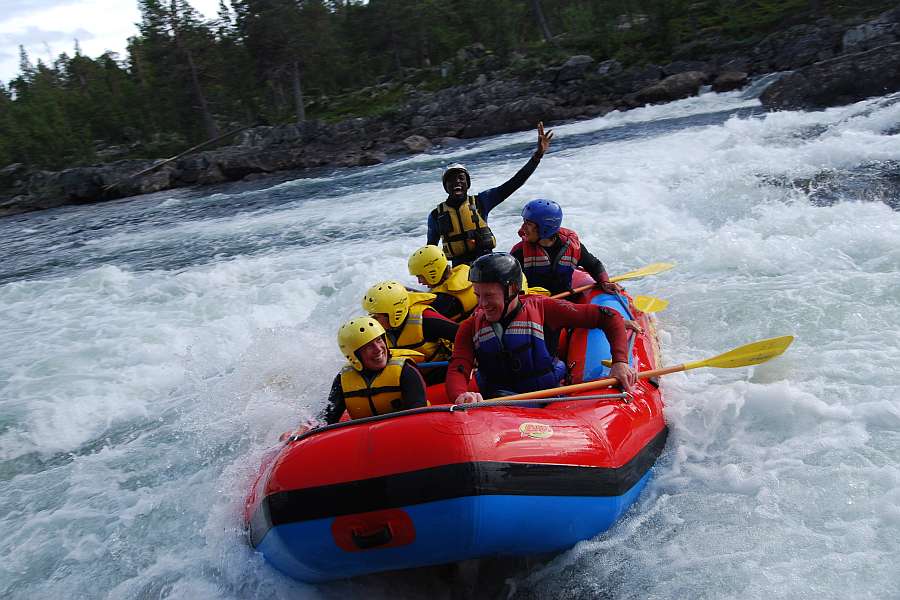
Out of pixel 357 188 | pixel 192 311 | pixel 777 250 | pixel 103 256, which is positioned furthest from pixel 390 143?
pixel 777 250

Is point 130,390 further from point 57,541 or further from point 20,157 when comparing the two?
point 20,157

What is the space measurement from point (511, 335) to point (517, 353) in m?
0.10

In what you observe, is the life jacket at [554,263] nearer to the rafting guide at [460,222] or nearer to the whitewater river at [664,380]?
the rafting guide at [460,222]

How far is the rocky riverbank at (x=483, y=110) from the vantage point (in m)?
24.2

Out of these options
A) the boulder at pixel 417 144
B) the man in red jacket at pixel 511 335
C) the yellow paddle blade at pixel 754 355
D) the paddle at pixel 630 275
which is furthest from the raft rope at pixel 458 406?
the boulder at pixel 417 144

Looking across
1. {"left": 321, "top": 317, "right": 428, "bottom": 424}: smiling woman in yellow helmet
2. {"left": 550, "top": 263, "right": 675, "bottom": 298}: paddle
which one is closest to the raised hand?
{"left": 550, "top": 263, "right": 675, "bottom": 298}: paddle

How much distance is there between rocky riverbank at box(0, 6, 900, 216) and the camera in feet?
79.3

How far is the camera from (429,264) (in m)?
4.64

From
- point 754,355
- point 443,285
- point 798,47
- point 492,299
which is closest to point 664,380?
point 754,355

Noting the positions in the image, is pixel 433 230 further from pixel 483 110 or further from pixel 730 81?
pixel 483 110

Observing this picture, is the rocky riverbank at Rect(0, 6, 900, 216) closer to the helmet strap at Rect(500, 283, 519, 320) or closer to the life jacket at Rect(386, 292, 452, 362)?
the life jacket at Rect(386, 292, 452, 362)

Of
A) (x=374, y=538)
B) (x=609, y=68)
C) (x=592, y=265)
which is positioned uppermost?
(x=609, y=68)

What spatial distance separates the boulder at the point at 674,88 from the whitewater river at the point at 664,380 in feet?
36.1

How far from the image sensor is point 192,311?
345 inches
